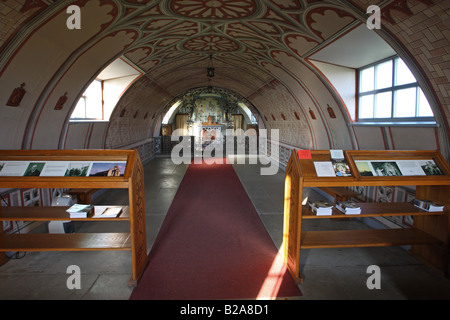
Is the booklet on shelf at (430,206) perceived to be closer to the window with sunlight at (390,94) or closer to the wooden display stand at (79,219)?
the window with sunlight at (390,94)

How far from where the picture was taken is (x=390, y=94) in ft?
20.0

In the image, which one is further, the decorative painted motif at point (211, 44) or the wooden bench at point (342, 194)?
the decorative painted motif at point (211, 44)

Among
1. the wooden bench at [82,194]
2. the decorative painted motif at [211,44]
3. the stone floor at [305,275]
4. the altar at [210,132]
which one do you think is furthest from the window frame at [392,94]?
the altar at [210,132]

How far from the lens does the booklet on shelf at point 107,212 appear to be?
13.8 feet

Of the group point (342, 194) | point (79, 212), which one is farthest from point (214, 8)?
point (342, 194)

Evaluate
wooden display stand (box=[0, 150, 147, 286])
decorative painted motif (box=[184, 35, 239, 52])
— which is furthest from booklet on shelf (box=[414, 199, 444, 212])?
decorative painted motif (box=[184, 35, 239, 52])

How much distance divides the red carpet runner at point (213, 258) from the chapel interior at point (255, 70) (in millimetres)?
346

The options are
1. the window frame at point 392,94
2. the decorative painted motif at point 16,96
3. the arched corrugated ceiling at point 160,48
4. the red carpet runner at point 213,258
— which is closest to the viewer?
the red carpet runner at point 213,258

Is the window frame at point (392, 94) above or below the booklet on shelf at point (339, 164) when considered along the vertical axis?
above

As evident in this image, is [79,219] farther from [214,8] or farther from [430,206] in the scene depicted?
[430,206]

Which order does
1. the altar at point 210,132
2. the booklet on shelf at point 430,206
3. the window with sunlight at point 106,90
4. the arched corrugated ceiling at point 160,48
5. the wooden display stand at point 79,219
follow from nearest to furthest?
the wooden display stand at point 79,219 < the booklet on shelf at point 430,206 < the arched corrugated ceiling at point 160,48 < the window with sunlight at point 106,90 < the altar at point 210,132

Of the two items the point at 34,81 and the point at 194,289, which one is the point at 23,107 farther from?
the point at 194,289

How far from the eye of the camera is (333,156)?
4.33 meters

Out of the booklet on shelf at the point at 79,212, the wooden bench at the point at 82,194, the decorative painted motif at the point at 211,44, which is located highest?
the decorative painted motif at the point at 211,44
